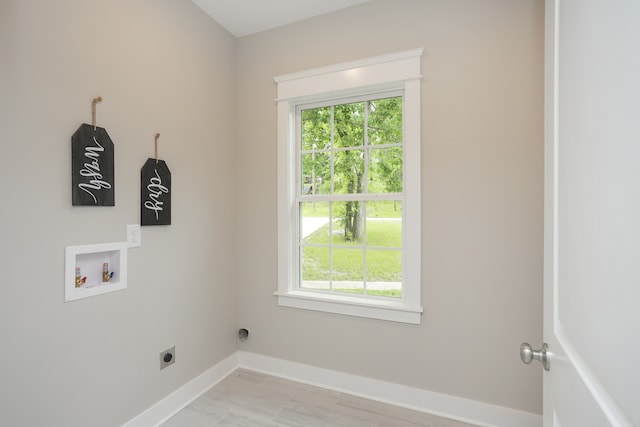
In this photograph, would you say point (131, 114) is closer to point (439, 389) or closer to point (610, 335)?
point (610, 335)

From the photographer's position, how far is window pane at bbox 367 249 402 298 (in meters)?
2.18

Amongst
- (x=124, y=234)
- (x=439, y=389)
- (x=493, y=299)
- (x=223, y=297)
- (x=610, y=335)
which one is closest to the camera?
(x=610, y=335)

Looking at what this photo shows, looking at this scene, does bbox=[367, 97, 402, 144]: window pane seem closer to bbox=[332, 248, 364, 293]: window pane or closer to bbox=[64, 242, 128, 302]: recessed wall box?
bbox=[332, 248, 364, 293]: window pane

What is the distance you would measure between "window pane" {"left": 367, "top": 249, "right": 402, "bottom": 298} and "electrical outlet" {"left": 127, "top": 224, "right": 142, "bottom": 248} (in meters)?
1.52

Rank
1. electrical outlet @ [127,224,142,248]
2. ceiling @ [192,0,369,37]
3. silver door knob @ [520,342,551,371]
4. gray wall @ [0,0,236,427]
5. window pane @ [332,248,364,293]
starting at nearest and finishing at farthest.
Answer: silver door knob @ [520,342,551,371]
gray wall @ [0,0,236,427]
electrical outlet @ [127,224,142,248]
ceiling @ [192,0,369,37]
window pane @ [332,248,364,293]

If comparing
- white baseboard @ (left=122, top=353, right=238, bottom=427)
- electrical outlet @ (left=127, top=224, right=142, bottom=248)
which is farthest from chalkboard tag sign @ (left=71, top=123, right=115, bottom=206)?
white baseboard @ (left=122, top=353, right=238, bottom=427)

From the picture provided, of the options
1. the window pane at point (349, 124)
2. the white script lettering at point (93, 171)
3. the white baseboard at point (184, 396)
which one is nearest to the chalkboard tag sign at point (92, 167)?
the white script lettering at point (93, 171)

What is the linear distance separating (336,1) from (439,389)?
2729 mm

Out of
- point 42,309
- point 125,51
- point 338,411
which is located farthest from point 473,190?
point 42,309

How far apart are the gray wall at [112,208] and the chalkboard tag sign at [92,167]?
42mm

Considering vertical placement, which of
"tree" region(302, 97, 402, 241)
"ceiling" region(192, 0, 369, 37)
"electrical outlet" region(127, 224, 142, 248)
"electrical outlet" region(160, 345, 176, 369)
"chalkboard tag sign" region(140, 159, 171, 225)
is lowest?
"electrical outlet" region(160, 345, 176, 369)

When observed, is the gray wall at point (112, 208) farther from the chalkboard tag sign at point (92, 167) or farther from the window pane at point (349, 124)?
the window pane at point (349, 124)

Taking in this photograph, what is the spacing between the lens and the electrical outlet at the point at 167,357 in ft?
6.38

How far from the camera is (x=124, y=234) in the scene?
5.65 feet
